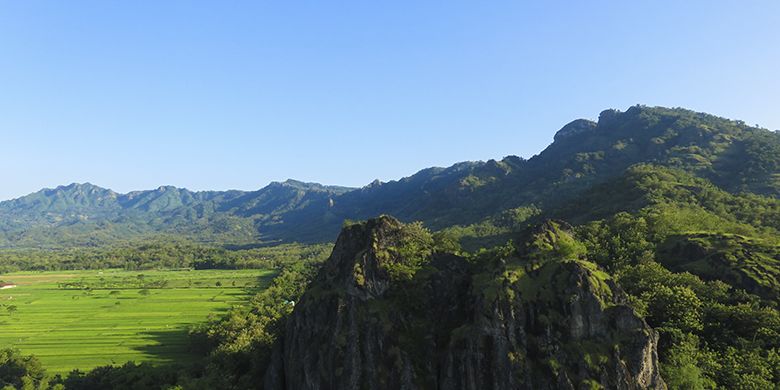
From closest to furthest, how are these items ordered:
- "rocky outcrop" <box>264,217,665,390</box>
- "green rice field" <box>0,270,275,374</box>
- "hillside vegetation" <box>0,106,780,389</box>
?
"rocky outcrop" <box>264,217,665,390</box>, "hillside vegetation" <box>0,106,780,389</box>, "green rice field" <box>0,270,275,374</box>

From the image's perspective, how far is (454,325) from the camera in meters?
55.6

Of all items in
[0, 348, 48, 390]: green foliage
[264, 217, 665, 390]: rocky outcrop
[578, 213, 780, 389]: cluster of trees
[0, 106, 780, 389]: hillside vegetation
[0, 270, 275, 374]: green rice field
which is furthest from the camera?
[0, 270, 275, 374]: green rice field

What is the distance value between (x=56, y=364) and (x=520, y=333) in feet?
373

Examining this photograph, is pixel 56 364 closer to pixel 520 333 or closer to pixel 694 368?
pixel 520 333

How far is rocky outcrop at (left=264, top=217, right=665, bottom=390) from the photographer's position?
151ft

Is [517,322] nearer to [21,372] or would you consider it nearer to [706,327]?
[706,327]

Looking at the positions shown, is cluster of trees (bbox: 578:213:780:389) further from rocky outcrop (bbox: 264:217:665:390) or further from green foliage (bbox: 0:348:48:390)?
green foliage (bbox: 0:348:48:390)

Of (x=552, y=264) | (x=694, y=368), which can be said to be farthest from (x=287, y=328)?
(x=694, y=368)

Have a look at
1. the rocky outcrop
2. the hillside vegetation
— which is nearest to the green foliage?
the hillside vegetation

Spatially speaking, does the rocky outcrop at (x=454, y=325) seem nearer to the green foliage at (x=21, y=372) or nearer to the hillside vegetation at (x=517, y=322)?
the hillside vegetation at (x=517, y=322)

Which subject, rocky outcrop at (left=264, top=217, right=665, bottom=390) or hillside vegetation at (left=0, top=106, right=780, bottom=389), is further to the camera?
hillside vegetation at (left=0, top=106, right=780, bottom=389)

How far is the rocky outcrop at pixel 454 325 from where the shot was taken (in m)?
45.9

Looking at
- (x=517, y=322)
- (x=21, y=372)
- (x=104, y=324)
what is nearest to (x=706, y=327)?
(x=517, y=322)

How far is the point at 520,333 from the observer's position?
48.1 meters
